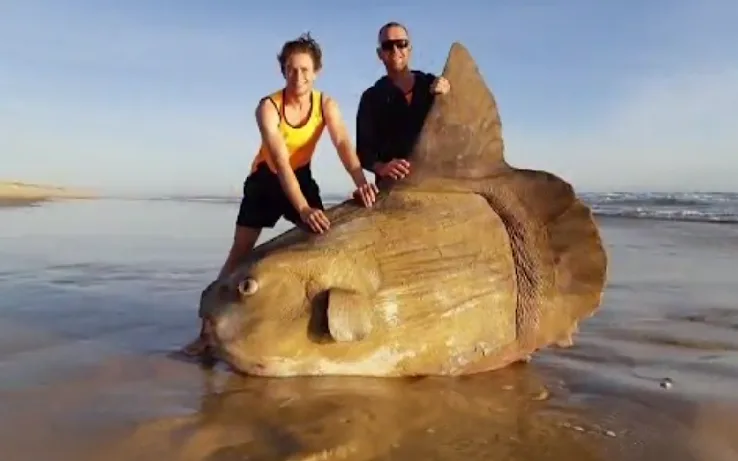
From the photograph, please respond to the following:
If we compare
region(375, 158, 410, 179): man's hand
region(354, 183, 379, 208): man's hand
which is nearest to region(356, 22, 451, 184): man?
region(375, 158, 410, 179): man's hand

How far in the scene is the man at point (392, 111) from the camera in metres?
5.86

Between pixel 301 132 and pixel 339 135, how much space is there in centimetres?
27

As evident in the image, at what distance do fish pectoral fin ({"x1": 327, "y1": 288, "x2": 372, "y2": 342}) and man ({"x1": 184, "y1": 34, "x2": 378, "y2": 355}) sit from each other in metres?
0.66

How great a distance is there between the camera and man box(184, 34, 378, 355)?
499 centimetres

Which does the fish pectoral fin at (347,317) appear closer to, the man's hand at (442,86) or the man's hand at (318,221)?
the man's hand at (318,221)

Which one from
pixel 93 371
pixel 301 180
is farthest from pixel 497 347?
pixel 93 371

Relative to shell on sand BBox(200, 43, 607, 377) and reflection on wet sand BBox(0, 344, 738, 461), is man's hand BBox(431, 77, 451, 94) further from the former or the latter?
reflection on wet sand BBox(0, 344, 738, 461)

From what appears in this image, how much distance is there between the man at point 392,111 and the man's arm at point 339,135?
0.45 metres

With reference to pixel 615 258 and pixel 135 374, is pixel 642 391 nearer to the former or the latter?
pixel 135 374

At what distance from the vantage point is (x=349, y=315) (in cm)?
409

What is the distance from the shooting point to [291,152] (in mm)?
5375

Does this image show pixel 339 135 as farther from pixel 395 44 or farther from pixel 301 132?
pixel 395 44

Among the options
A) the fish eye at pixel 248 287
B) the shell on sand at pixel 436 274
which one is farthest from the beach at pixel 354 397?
the fish eye at pixel 248 287

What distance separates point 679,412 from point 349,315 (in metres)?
1.73
